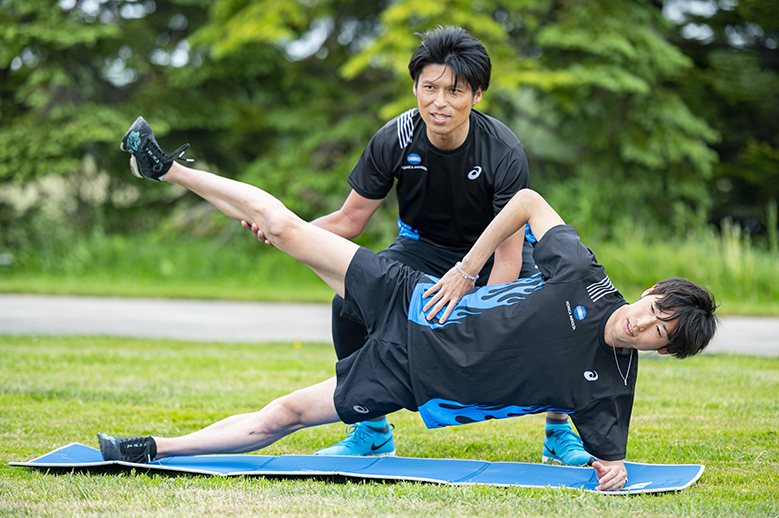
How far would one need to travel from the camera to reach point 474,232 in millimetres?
3793

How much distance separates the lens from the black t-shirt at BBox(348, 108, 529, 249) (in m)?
3.58

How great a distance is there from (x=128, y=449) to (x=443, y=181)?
6.29ft

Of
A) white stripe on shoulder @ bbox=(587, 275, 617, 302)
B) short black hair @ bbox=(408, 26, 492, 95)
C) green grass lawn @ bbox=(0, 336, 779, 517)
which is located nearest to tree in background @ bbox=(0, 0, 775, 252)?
green grass lawn @ bbox=(0, 336, 779, 517)

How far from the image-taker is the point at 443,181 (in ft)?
12.0

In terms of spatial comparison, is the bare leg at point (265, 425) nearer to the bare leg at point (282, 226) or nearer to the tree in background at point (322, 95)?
the bare leg at point (282, 226)

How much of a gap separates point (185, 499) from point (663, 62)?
441 inches

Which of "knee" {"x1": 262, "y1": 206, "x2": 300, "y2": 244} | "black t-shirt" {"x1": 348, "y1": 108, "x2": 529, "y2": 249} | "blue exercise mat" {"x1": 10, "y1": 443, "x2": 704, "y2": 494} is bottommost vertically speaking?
"blue exercise mat" {"x1": 10, "y1": 443, "x2": 704, "y2": 494}

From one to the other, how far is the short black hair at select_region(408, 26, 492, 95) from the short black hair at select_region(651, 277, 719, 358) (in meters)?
1.25

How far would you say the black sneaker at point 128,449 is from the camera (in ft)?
10.9

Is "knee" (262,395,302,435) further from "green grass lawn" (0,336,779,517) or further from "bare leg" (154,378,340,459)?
"green grass lawn" (0,336,779,517)

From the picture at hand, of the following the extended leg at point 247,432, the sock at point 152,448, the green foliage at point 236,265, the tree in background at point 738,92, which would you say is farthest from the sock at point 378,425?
the tree in background at point 738,92

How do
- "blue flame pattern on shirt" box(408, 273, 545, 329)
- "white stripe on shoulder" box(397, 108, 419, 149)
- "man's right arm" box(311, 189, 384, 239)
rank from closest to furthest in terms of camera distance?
"blue flame pattern on shirt" box(408, 273, 545, 329) < "white stripe on shoulder" box(397, 108, 419, 149) < "man's right arm" box(311, 189, 384, 239)

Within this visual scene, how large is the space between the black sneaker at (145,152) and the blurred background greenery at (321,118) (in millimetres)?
6745

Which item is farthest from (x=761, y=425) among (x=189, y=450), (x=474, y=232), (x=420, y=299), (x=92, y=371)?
(x=92, y=371)
